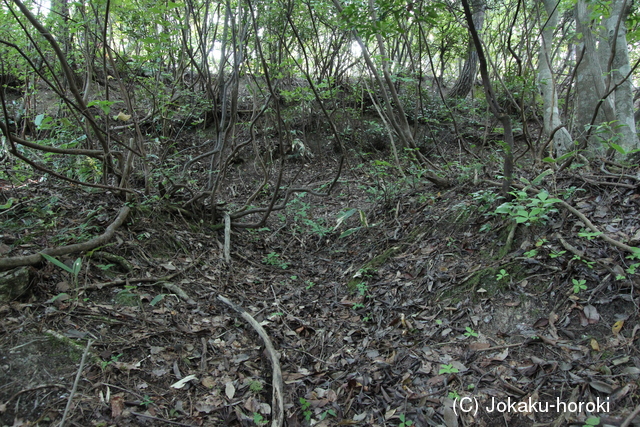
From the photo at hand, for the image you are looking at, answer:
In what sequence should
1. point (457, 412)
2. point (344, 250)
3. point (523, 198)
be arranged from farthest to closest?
point (344, 250) → point (523, 198) → point (457, 412)

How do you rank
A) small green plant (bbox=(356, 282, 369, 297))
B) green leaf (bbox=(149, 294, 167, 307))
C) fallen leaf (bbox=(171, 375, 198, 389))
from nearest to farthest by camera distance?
fallen leaf (bbox=(171, 375, 198, 389)), green leaf (bbox=(149, 294, 167, 307)), small green plant (bbox=(356, 282, 369, 297))

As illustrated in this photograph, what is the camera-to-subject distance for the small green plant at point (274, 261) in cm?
481

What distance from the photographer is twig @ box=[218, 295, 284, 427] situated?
2299mm

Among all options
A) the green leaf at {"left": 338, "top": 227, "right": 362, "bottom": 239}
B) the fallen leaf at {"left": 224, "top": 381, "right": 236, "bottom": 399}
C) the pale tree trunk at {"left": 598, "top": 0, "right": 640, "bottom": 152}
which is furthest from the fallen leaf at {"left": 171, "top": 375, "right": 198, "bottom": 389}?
the pale tree trunk at {"left": 598, "top": 0, "right": 640, "bottom": 152}

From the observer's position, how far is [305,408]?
2426 mm

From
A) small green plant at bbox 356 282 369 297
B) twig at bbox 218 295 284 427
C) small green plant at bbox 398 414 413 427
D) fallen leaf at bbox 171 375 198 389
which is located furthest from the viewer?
small green plant at bbox 356 282 369 297

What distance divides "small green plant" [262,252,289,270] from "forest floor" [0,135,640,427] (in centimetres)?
30

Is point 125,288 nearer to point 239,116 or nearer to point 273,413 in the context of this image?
point 273,413

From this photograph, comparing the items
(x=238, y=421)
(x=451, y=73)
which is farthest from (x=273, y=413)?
(x=451, y=73)

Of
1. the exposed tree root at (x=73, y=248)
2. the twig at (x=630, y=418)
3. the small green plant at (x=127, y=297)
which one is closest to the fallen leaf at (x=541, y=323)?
the twig at (x=630, y=418)

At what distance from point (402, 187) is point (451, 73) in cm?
900

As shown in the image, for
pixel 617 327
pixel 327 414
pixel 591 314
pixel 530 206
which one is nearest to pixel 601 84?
pixel 530 206

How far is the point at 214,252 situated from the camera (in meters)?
4.63

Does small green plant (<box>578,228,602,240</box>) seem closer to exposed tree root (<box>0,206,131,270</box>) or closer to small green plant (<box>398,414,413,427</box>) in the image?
small green plant (<box>398,414,413,427</box>)
